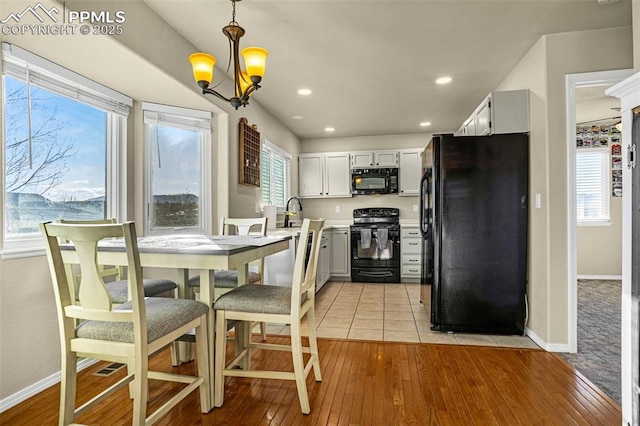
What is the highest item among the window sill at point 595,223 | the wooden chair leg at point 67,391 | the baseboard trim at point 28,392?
the window sill at point 595,223

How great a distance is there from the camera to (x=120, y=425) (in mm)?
1615

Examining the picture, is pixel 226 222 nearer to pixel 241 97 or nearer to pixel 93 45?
pixel 241 97

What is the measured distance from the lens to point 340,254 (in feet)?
16.9

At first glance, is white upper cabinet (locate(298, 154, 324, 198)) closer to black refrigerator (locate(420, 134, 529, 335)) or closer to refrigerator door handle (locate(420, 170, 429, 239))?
refrigerator door handle (locate(420, 170, 429, 239))

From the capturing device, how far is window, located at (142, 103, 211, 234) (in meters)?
2.91

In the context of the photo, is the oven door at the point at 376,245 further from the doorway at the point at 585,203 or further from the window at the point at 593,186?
the window at the point at 593,186

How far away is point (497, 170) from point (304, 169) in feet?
11.3

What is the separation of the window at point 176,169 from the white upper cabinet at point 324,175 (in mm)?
2624

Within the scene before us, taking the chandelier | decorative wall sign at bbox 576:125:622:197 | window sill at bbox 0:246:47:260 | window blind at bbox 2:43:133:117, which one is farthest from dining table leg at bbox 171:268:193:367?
decorative wall sign at bbox 576:125:622:197

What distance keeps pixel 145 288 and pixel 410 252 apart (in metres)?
3.81

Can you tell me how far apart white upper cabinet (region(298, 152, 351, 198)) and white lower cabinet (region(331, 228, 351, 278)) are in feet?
2.60

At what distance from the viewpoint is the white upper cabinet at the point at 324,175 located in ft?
18.4

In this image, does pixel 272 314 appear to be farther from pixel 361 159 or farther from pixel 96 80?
pixel 361 159

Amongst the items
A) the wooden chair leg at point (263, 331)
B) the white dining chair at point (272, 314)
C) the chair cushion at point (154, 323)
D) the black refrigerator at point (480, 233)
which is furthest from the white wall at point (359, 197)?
the chair cushion at point (154, 323)
